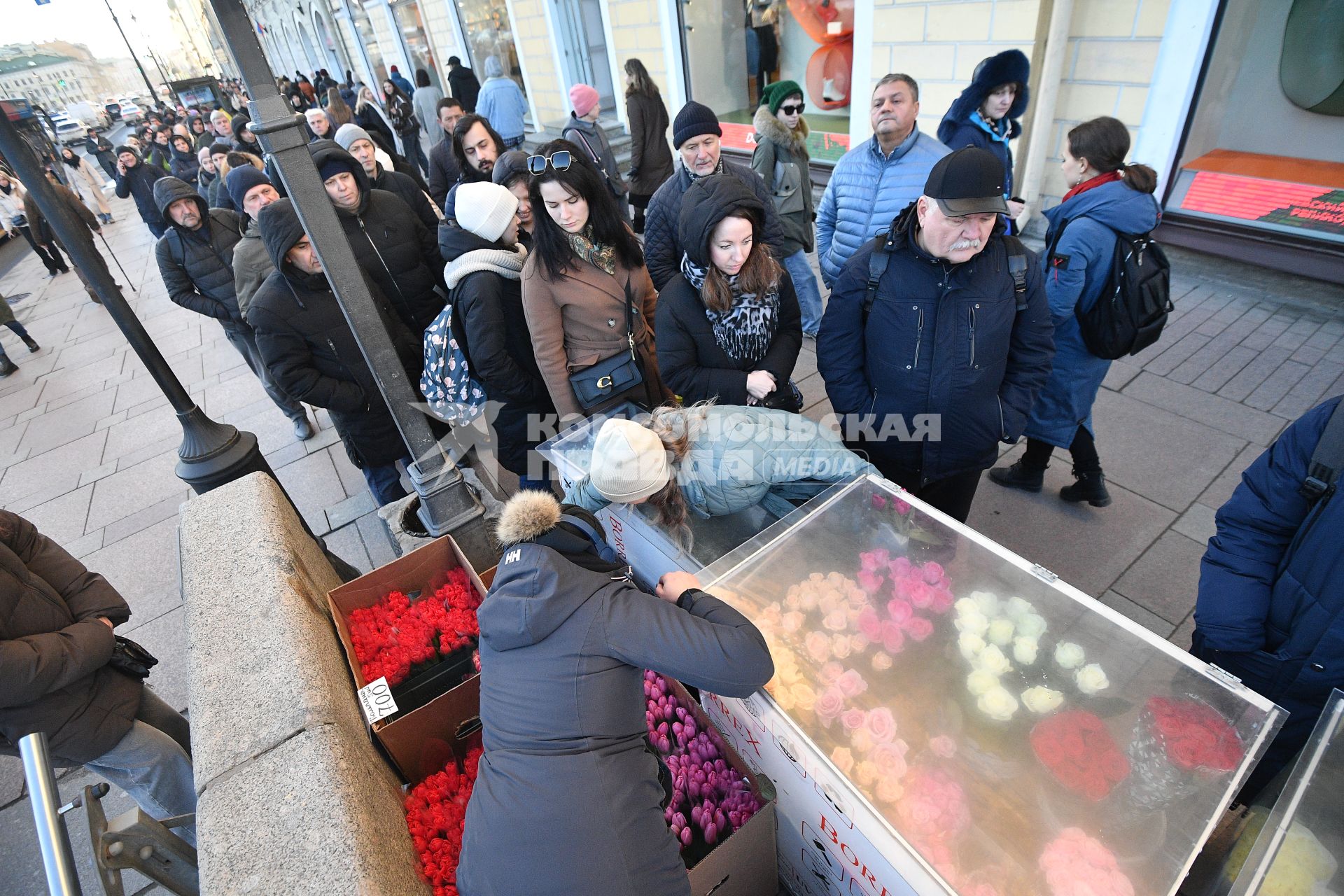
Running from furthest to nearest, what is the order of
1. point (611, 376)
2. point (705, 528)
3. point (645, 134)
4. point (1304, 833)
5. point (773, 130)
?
point (645, 134) → point (773, 130) → point (611, 376) → point (705, 528) → point (1304, 833)

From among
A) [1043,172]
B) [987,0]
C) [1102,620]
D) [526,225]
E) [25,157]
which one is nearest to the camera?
[1102,620]

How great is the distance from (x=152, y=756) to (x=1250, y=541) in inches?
136

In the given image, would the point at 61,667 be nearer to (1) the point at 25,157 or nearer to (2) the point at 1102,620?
(1) the point at 25,157

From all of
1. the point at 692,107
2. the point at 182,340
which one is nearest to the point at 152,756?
the point at 692,107

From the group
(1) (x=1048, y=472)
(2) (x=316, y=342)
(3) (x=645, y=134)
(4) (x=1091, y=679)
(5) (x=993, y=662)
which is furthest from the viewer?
(3) (x=645, y=134)

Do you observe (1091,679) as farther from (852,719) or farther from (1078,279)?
(1078,279)

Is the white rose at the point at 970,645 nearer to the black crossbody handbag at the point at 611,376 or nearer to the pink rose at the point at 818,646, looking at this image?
the pink rose at the point at 818,646

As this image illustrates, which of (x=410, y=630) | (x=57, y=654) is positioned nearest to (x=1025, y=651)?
(x=410, y=630)

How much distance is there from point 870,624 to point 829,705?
10.8 inches

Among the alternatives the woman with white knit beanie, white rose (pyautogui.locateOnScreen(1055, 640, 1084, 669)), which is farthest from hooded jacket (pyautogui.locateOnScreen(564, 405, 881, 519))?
the woman with white knit beanie

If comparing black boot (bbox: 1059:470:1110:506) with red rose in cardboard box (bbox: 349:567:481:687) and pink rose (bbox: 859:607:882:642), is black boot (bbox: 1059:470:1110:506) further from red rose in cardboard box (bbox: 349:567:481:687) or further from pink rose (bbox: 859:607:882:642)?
red rose in cardboard box (bbox: 349:567:481:687)

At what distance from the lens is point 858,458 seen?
214 centimetres

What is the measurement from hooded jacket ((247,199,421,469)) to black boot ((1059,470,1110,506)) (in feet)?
11.3

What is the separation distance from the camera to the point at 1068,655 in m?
→ 1.55
